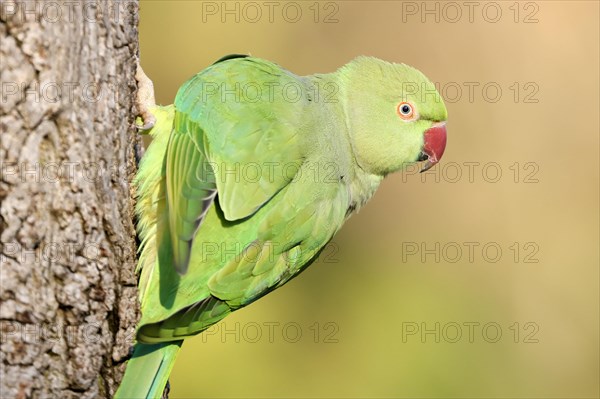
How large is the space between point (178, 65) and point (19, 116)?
12.5 ft

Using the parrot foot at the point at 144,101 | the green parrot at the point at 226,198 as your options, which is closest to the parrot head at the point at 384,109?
the green parrot at the point at 226,198

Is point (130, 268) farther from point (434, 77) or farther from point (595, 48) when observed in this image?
point (595, 48)

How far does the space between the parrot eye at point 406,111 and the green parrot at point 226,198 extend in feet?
1.42

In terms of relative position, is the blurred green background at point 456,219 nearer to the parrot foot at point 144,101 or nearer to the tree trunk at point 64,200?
the parrot foot at point 144,101

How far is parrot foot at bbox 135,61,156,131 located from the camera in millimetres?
2717

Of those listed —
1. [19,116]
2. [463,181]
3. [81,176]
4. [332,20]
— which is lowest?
[463,181]

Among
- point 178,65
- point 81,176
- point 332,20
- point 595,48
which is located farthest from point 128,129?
point 595,48

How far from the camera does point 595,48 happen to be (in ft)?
19.8

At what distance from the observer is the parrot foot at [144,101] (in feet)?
8.91

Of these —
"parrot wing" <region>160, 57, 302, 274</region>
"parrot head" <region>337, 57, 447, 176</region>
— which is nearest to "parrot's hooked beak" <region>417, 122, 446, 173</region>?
"parrot head" <region>337, 57, 447, 176</region>

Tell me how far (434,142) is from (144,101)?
1.58 m

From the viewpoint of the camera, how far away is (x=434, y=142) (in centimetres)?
358

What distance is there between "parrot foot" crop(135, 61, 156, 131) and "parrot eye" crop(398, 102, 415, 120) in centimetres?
130

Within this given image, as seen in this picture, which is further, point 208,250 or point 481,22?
point 481,22
